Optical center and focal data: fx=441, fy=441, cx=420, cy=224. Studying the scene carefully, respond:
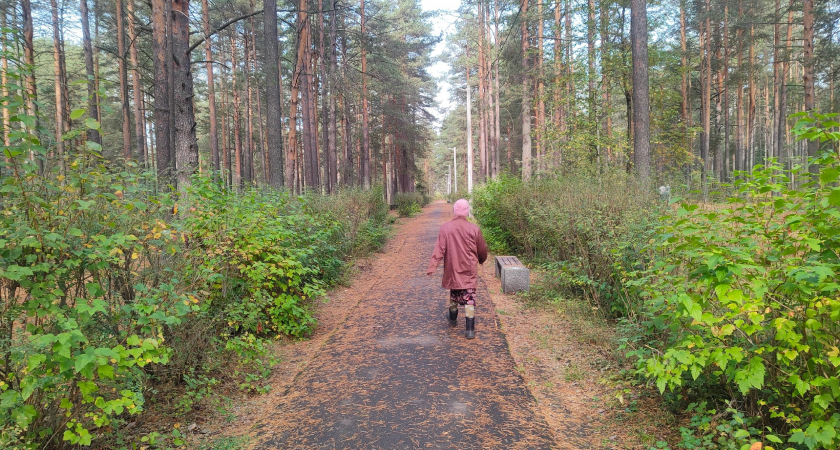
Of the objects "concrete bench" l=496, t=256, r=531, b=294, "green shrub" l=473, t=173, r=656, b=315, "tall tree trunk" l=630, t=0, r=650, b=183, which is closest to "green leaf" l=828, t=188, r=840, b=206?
"green shrub" l=473, t=173, r=656, b=315

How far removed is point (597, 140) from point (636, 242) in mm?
9528

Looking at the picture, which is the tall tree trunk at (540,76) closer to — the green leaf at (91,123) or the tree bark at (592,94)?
the tree bark at (592,94)

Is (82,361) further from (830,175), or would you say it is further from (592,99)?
(592,99)

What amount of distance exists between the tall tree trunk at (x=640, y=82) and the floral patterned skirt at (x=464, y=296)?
579 cm

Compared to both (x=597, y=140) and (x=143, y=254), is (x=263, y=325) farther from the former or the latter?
(x=597, y=140)

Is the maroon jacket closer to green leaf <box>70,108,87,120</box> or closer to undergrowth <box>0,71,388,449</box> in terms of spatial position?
undergrowth <box>0,71,388,449</box>

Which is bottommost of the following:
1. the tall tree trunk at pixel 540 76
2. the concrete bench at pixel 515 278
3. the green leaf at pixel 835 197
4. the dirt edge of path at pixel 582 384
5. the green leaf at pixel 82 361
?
the dirt edge of path at pixel 582 384

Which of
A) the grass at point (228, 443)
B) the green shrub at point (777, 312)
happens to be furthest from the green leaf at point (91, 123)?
the green shrub at point (777, 312)

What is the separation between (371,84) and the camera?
27047 mm

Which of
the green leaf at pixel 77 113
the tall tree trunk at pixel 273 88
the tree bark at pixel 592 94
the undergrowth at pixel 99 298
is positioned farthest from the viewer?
the tree bark at pixel 592 94

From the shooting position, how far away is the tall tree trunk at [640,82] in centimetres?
963

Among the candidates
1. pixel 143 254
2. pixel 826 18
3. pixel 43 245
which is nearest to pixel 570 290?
pixel 143 254

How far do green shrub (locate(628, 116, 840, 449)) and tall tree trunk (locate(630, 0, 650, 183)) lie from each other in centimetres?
692

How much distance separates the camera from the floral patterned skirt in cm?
595
